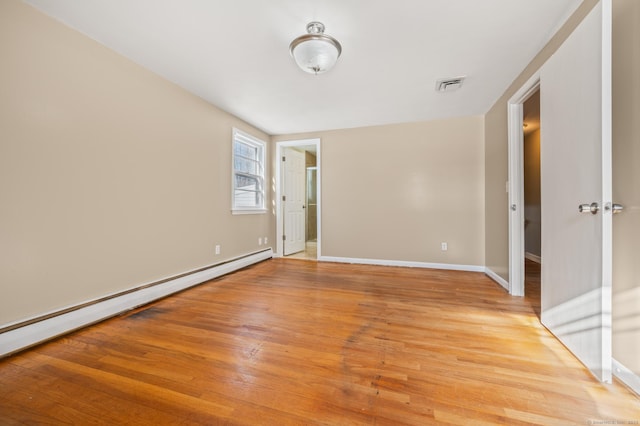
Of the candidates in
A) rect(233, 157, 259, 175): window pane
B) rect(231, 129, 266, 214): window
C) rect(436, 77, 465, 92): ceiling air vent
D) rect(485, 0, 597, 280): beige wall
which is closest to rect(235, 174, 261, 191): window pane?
rect(231, 129, 266, 214): window

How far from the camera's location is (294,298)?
2621 millimetres

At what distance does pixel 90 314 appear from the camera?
6.55ft

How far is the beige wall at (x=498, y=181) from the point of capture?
287cm

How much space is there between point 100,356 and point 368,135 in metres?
4.11

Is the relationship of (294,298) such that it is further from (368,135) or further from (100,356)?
(368,135)

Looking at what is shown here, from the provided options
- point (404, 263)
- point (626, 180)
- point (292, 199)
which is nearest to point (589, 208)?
point (626, 180)

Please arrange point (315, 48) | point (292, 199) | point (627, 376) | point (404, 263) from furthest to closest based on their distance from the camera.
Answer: point (292, 199) < point (404, 263) < point (315, 48) < point (627, 376)

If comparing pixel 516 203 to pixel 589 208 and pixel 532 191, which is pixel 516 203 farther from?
pixel 532 191

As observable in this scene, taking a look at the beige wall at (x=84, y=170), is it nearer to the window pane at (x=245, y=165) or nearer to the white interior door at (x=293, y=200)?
the window pane at (x=245, y=165)

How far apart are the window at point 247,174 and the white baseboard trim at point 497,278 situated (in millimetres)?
3637

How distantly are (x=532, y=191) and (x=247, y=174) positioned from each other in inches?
208

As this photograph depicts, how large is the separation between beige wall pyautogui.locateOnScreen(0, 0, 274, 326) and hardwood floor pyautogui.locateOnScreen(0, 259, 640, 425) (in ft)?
1.50

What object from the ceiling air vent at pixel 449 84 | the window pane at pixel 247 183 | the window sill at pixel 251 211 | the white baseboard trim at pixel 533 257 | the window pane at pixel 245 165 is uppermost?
the ceiling air vent at pixel 449 84

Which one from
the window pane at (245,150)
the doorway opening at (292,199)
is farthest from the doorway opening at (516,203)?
the window pane at (245,150)
